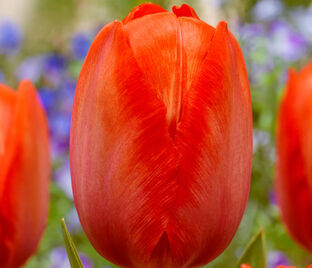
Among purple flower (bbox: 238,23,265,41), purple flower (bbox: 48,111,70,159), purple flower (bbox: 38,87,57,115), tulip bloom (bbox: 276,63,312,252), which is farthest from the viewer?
purple flower (bbox: 38,87,57,115)

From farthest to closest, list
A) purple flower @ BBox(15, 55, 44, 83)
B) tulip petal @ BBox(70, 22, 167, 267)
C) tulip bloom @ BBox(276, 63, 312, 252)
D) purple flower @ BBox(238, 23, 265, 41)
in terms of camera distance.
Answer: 1. purple flower @ BBox(15, 55, 44, 83)
2. purple flower @ BBox(238, 23, 265, 41)
3. tulip bloom @ BBox(276, 63, 312, 252)
4. tulip petal @ BBox(70, 22, 167, 267)

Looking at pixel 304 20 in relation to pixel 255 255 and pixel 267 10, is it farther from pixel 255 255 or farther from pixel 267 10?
pixel 255 255

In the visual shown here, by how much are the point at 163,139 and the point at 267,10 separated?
1.17 meters

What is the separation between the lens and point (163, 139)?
419 mm

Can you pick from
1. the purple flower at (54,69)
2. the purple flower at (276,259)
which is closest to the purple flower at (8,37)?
the purple flower at (54,69)

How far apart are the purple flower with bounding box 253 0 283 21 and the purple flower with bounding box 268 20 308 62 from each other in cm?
3

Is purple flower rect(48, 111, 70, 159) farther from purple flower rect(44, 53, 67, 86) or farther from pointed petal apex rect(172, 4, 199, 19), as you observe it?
pointed petal apex rect(172, 4, 199, 19)

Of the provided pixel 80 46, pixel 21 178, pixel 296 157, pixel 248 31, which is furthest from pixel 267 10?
pixel 21 178

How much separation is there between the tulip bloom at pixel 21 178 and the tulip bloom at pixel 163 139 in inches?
3.4

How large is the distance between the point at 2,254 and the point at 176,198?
167mm

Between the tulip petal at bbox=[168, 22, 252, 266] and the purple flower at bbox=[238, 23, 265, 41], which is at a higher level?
the tulip petal at bbox=[168, 22, 252, 266]

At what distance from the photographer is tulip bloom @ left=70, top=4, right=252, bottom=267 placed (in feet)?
1.36

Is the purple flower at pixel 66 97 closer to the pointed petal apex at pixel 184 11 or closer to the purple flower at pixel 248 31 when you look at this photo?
the purple flower at pixel 248 31

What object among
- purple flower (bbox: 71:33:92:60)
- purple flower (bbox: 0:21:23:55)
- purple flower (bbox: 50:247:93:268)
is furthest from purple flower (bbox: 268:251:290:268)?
purple flower (bbox: 0:21:23:55)
